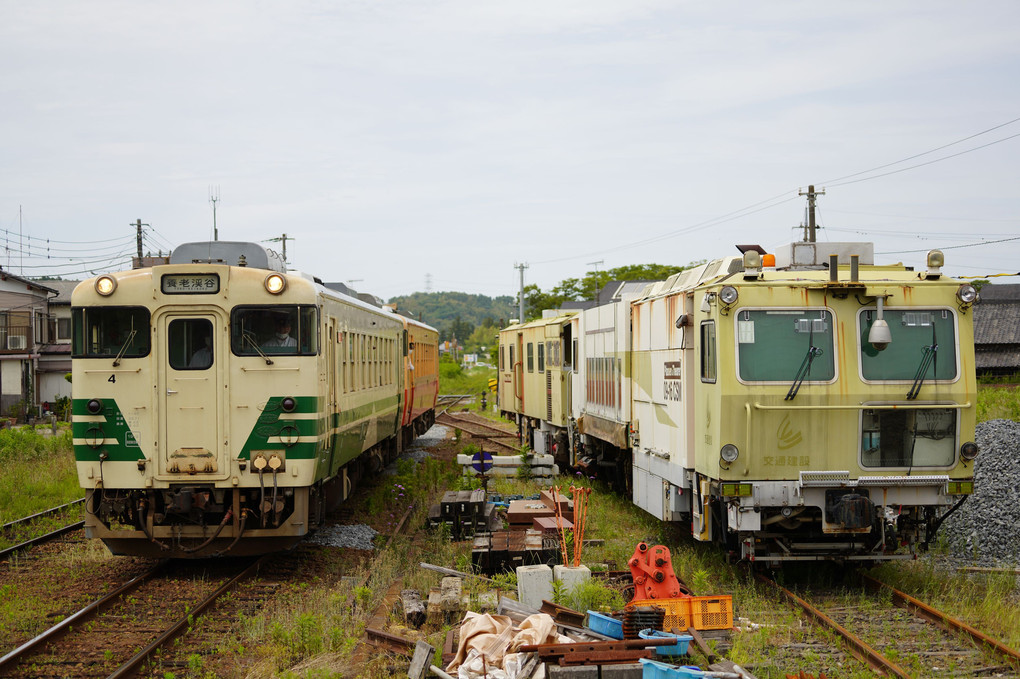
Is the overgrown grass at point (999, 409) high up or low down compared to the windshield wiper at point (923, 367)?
down

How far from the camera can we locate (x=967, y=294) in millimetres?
8812

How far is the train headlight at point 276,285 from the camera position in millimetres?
9961

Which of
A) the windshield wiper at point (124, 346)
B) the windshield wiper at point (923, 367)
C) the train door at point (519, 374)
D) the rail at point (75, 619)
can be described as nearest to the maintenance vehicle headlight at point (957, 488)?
the windshield wiper at point (923, 367)

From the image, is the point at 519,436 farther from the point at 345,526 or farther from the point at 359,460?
the point at 345,526

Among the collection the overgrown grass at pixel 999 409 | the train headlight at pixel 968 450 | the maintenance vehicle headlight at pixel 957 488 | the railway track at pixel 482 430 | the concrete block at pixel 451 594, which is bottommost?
the railway track at pixel 482 430

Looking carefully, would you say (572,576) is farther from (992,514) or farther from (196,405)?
(992,514)

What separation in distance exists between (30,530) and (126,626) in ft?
17.6

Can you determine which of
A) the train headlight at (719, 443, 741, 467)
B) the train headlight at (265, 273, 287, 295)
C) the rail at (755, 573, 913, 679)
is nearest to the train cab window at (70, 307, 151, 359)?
the train headlight at (265, 273, 287, 295)

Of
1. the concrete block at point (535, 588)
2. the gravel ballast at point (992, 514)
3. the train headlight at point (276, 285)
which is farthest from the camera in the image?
the gravel ballast at point (992, 514)

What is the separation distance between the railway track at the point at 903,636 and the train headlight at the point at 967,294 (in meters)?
2.79

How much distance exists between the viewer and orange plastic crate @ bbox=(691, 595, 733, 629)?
7258 millimetres

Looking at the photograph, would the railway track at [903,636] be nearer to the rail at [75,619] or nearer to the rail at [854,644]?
the rail at [854,644]

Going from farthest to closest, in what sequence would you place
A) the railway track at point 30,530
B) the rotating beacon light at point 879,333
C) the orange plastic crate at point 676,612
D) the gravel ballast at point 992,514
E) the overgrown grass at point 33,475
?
the overgrown grass at point 33,475, the railway track at point 30,530, the gravel ballast at point 992,514, the rotating beacon light at point 879,333, the orange plastic crate at point 676,612

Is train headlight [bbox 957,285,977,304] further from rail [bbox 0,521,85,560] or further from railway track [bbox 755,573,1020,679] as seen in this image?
rail [bbox 0,521,85,560]
